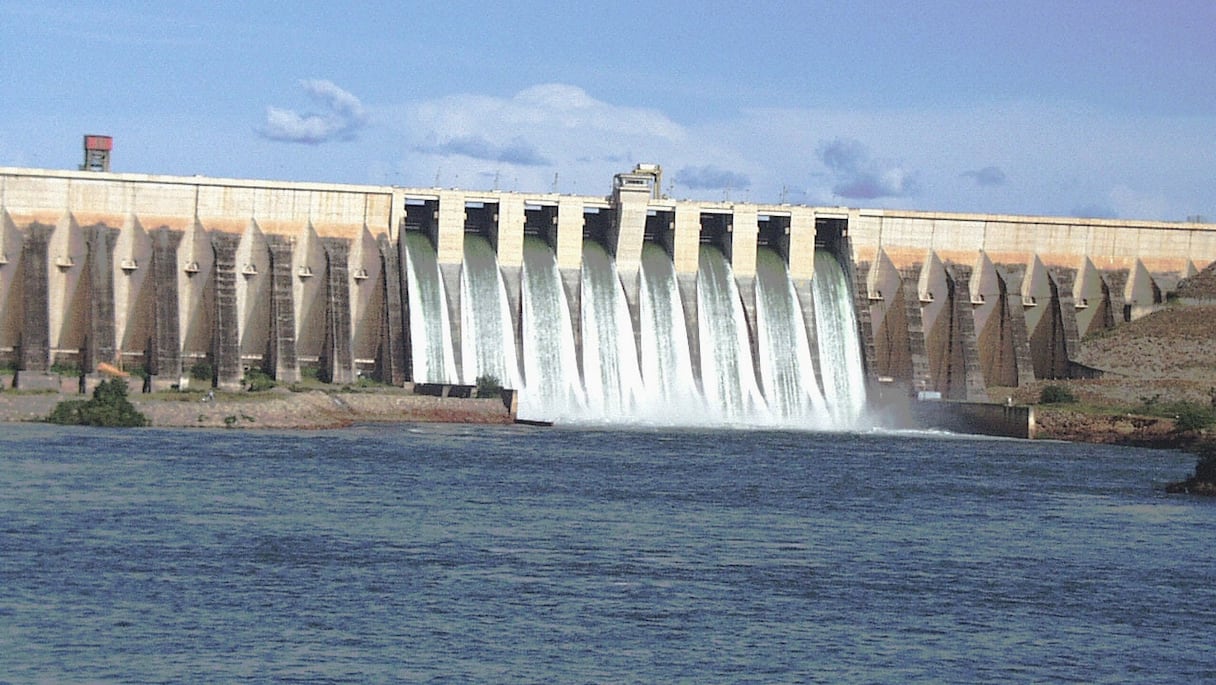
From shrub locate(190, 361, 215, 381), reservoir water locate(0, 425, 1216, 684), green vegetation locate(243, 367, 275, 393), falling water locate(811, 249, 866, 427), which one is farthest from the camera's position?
falling water locate(811, 249, 866, 427)

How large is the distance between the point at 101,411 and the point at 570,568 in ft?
110

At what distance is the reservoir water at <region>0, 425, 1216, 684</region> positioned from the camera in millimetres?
32906

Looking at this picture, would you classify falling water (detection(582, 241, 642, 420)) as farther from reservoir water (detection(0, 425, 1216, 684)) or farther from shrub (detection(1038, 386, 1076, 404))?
reservoir water (detection(0, 425, 1216, 684))

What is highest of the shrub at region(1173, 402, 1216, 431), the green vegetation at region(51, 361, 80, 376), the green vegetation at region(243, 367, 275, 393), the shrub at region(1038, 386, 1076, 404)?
the green vegetation at region(51, 361, 80, 376)

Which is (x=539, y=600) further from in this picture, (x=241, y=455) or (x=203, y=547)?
(x=241, y=455)

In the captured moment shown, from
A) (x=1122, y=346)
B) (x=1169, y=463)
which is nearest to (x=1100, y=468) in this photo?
(x=1169, y=463)

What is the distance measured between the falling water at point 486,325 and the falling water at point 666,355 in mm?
6645

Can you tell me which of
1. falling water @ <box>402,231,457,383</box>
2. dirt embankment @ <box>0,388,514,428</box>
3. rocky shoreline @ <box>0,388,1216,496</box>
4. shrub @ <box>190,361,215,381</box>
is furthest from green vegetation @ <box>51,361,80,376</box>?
falling water @ <box>402,231,457,383</box>

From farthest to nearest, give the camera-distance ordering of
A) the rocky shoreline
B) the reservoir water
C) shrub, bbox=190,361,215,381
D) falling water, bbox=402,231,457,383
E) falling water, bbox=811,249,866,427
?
falling water, bbox=811,249,866,427 < falling water, bbox=402,231,457,383 < shrub, bbox=190,361,215,381 < the rocky shoreline < the reservoir water

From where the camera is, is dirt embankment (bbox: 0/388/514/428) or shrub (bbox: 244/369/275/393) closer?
dirt embankment (bbox: 0/388/514/428)

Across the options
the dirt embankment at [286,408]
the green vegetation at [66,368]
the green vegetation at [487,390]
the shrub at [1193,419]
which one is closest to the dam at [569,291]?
the green vegetation at [66,368]

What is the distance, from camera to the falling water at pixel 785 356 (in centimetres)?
9444

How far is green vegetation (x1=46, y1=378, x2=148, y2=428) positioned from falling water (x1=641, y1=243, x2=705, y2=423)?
28.0 metres

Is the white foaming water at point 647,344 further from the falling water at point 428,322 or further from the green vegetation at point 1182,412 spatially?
the green vegetation at point 1182,412
